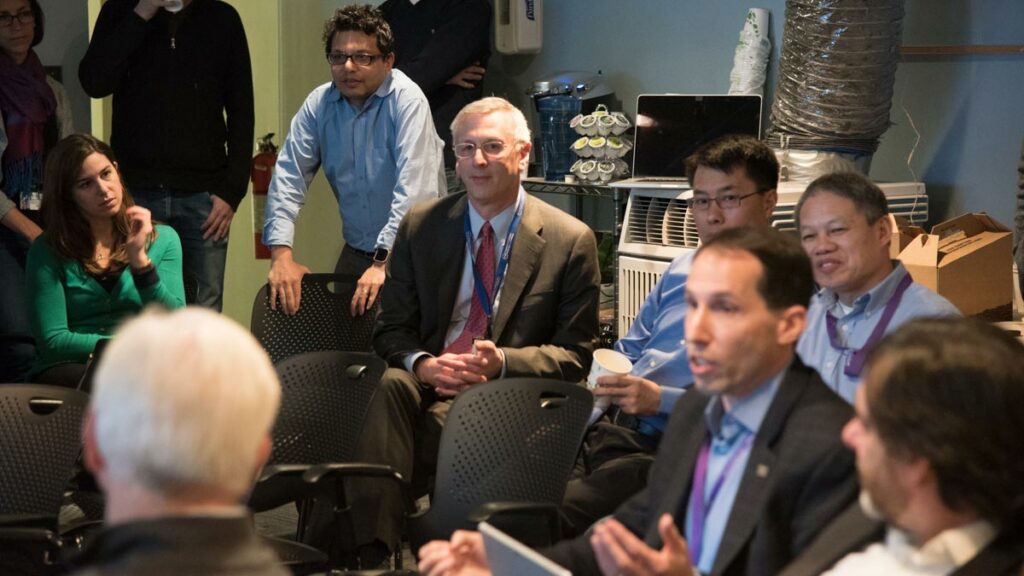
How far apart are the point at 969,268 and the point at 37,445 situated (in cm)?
256

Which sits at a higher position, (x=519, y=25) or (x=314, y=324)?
(x=519, y=25)

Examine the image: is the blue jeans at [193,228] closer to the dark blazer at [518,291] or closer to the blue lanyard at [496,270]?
the dark blazer at [518,291]

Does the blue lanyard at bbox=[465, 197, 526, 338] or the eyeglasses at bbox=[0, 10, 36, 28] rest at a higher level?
the eyeglasses at bbox=[0, 10, 36, 28]

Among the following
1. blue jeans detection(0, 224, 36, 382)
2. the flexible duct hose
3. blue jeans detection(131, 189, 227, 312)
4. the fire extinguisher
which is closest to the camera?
the flexible duct hose

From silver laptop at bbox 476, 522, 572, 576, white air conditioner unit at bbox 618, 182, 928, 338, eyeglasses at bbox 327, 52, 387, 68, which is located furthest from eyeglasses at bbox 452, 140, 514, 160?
silver laptop at bbox 476, 522, 572, 576

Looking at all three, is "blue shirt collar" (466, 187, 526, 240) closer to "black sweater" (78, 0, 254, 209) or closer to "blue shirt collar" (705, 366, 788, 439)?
"black sweater" (78, 0, 254, 209)

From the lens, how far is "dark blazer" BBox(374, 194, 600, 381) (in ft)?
12.2

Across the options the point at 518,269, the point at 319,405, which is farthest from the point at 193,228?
the point at 319,405

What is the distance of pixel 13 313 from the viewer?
4.71 m

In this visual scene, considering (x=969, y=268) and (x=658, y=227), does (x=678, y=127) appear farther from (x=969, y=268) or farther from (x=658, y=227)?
(x=969, y=268)

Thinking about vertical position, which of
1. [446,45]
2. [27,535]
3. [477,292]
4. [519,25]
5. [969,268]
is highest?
[519,25]

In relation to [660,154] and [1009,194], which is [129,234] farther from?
[1009,194]

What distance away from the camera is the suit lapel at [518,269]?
3732mm

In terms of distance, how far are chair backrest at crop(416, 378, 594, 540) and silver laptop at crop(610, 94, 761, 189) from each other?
211cm
